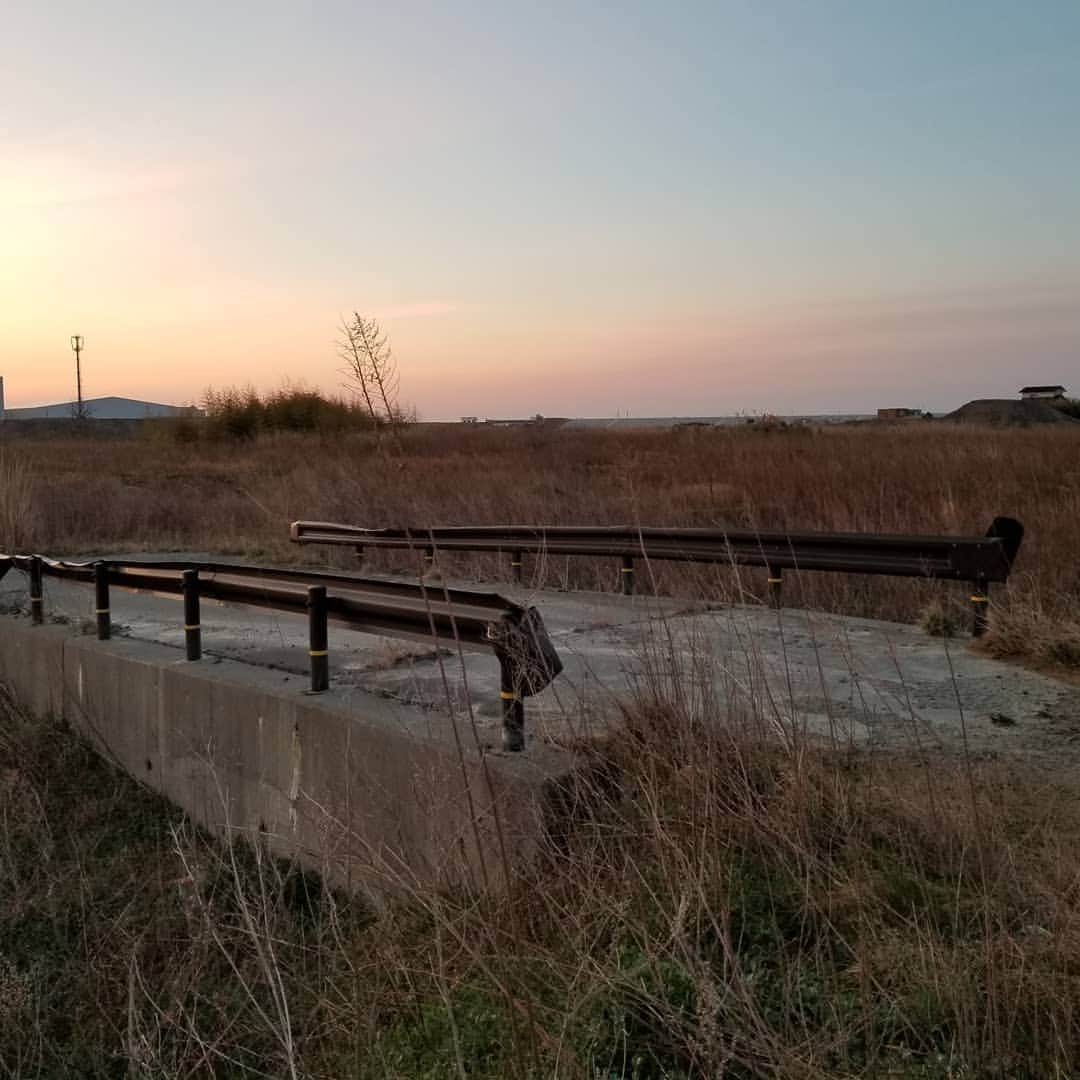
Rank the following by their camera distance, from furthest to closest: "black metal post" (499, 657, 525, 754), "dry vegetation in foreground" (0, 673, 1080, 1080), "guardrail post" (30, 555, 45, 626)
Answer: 1. "guardrail post" (30, 555, 45, 626)
2. "black metal post" (499, 657, 525, 754)
3. "dry vegetation in foreground" (0, 673, 1080, 1080)

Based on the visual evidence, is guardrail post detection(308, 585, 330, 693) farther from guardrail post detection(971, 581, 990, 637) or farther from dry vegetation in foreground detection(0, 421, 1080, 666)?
guardrail post detection(971, 581, 990, 637)

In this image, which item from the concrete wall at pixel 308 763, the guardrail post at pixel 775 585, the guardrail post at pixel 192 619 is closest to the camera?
the concrete wall at pixel 308 763

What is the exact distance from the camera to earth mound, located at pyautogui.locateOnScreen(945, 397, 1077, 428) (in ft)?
172

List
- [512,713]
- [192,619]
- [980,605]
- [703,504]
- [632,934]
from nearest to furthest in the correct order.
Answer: [632,934], [512,713], [192,619], [980,605], [703,504]

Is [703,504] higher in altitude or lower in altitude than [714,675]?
higher

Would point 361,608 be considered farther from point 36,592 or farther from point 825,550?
point 36,592

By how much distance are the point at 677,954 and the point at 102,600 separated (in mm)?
6073

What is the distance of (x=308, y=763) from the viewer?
19.2 ft

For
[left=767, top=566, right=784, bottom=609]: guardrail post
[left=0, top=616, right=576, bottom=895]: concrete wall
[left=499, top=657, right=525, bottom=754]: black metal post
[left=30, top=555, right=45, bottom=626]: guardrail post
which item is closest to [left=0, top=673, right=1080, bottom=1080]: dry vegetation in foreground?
[left=0, top=616, right=576, bottom=895]: concrete wall

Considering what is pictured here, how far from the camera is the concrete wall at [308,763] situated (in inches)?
173

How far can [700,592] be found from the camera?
9.62 meters

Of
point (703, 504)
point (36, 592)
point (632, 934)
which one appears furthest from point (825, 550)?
point (703, 504)

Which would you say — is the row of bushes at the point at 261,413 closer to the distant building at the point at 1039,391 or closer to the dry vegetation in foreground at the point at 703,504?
the dry vegetation in foreground at the point at 703,504

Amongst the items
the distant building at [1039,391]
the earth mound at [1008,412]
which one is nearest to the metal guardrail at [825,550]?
the earth mound at [1008,412]
